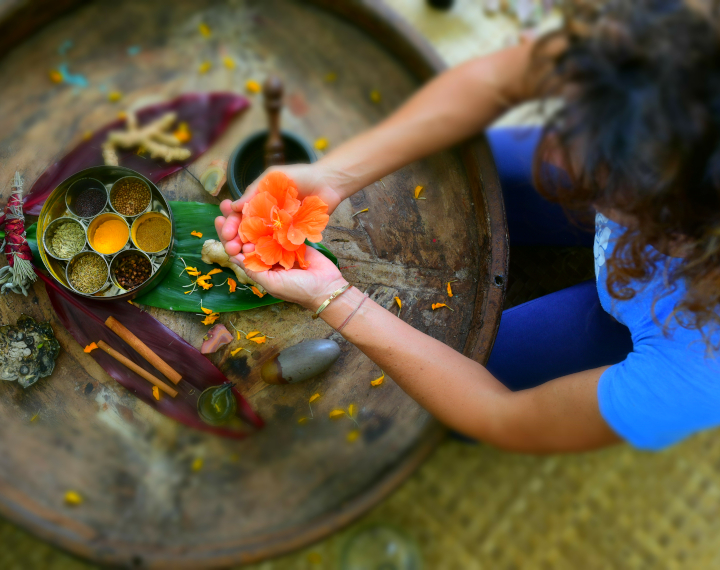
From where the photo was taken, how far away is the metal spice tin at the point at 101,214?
967mm

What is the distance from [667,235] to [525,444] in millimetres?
459

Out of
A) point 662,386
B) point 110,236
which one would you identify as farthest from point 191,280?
point 662,386

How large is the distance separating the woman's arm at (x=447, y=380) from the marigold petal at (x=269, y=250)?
0.03 m

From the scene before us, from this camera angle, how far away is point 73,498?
1.01m

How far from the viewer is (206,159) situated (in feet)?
3.68

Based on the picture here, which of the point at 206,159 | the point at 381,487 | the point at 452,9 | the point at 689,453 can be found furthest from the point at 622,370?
the point at 452,9

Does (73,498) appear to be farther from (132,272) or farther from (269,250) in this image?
(269,250)

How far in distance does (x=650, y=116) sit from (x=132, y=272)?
100cm

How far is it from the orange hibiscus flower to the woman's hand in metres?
0.04

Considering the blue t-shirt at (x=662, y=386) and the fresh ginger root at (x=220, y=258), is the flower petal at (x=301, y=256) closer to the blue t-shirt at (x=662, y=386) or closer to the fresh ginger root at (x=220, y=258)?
the fresh ginger root at (x=220, y=258)

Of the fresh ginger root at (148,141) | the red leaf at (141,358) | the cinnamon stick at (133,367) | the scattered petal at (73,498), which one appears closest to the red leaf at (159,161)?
the fresh ginger root at (148,141)

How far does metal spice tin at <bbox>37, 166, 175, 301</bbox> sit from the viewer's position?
0.97 metres

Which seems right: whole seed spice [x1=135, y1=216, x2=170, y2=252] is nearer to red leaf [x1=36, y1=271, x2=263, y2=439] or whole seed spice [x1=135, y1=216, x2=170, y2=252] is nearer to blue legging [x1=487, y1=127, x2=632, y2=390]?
red leaf [x1=36, y1=271, x2=263, y2=439]

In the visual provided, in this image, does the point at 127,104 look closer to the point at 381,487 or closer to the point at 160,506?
the point at 160,506
